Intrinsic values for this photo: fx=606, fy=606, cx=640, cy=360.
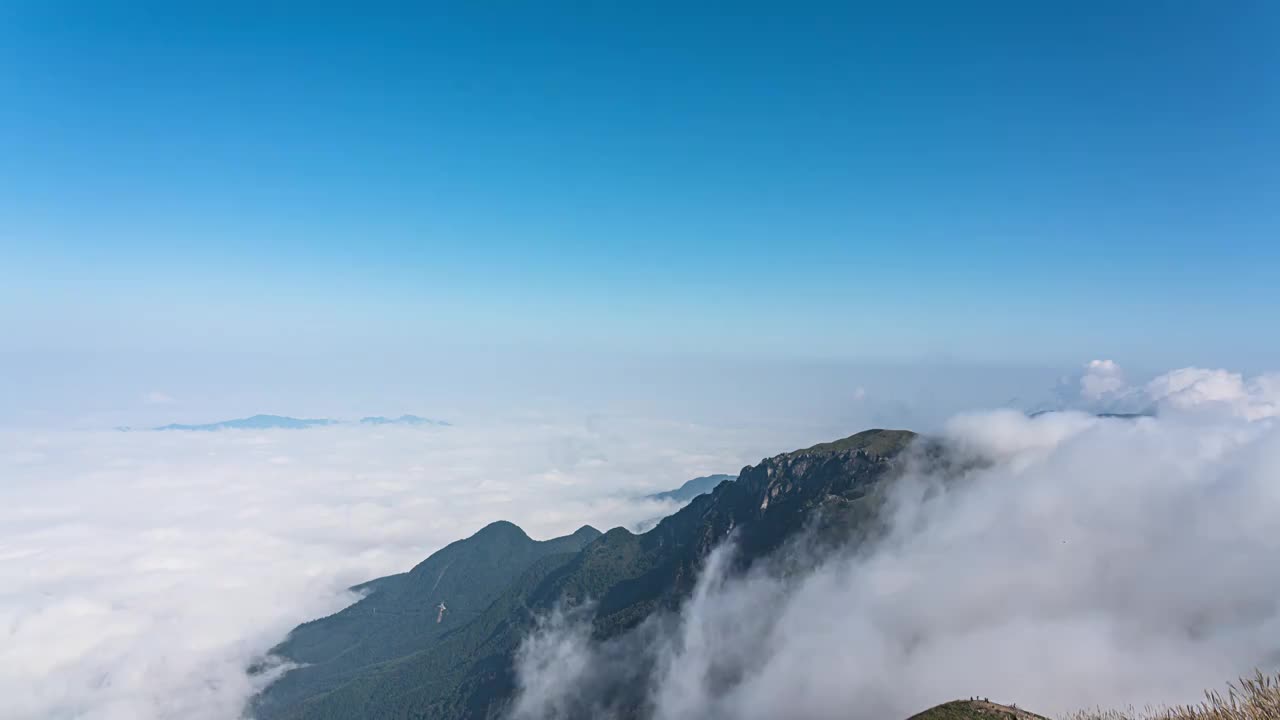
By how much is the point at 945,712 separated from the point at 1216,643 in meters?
182

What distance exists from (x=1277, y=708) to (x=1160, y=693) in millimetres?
176057

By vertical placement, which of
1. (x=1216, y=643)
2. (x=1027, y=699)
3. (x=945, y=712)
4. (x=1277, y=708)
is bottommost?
(x=1027, y=699)

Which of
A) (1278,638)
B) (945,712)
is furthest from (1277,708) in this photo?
(1278,638)

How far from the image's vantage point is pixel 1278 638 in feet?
570

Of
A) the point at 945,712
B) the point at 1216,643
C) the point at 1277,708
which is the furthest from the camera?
the point at 1216,643

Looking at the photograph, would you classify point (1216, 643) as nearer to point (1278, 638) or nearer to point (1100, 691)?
point (1278, 638)

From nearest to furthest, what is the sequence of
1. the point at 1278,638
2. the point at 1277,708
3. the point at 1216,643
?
the point at 1277,708
the point at 1278,638
the point at 1216,643

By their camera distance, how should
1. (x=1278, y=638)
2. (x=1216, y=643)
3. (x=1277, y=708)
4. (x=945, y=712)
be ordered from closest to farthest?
(x=1277, y=708)
(x=945, y=712)
(x=1278, y=638)
(x=1216, y=643)

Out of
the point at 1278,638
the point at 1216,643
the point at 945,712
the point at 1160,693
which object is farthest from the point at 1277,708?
the point at 1216,643

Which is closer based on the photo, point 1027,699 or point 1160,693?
point 1160,693

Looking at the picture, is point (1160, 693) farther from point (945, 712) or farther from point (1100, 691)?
point (945, 712)

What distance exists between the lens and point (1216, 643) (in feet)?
626

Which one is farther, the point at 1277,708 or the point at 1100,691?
the point at 1100,691

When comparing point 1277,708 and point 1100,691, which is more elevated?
point 1277,708
